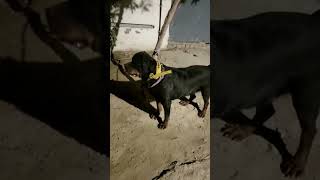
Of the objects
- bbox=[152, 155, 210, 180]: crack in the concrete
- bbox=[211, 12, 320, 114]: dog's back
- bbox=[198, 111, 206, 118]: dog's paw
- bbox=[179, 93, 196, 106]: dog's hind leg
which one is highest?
bbox=[211, 12, 320, 114]: dog's back

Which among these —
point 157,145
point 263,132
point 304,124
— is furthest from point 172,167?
point 304,124

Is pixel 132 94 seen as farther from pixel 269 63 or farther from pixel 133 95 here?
pixel 269 63

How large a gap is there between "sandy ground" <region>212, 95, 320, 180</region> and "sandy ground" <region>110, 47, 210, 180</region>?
0.58m

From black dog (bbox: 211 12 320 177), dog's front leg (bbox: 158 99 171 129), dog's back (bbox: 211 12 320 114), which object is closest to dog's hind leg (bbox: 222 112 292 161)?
black dog (bbox: 211 12 320 177)

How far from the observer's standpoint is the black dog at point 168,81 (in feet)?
10.0

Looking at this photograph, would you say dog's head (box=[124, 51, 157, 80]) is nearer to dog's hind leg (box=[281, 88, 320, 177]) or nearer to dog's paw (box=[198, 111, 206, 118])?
dog's paw (box=[198, 111, 206, 118])

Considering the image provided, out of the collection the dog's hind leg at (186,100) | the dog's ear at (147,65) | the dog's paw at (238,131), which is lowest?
the dog's hind leg at (186,100)

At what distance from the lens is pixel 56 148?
89.9 inches

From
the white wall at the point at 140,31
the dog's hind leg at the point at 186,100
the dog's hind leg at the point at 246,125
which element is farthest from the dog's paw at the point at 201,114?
the white wall at the point at 140,31

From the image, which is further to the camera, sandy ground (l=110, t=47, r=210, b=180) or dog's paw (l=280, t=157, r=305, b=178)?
sandy ground (l=110, t=47, r=210, b=180)

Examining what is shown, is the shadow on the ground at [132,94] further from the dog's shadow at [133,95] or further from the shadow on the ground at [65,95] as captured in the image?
the shadow on the ground at [65,95]

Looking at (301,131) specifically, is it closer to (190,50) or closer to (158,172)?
(158,172)

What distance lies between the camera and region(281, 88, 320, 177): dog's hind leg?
1.86 metres

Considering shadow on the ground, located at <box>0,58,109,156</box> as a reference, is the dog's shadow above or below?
below
